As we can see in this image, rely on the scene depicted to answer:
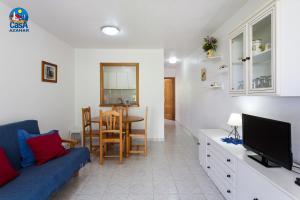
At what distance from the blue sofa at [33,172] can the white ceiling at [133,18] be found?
1662 millimetres

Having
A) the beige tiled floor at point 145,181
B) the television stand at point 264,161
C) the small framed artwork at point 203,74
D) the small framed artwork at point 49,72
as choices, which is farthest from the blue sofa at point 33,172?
the small framed artwork at point 203,74

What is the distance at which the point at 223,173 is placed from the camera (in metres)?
2.04

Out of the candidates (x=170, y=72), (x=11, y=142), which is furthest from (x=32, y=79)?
(x=170, y=72)

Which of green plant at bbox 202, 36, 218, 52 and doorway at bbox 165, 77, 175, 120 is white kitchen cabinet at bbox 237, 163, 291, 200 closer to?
green plant at bbox 202, 36, 218, 52

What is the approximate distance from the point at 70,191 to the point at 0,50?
206cm

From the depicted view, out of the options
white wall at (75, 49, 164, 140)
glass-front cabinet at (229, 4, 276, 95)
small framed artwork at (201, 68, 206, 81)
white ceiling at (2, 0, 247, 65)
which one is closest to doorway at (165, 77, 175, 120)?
white wall at (75, 49, 164, 140)

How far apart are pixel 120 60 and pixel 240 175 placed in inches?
147

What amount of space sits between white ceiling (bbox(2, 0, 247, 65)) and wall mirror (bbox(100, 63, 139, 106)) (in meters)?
0.88

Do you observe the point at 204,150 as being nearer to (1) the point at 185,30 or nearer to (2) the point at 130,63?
(1) the point at 185,30

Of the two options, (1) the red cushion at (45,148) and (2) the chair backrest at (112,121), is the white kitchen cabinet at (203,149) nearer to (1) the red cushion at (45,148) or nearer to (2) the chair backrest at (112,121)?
(2) the chair backrest at (112,121)

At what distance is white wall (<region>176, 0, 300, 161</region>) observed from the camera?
1577 millimetres

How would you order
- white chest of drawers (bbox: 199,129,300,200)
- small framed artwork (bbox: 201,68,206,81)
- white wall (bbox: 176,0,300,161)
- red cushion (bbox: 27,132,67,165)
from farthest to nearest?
small framed artwork (bbox: 201,68,206,81) < red cushion (bbox: 27,132,67,165) < white wall (bbox: 176,0,300,161) < white chest of drawers (bbox: 199,129,300,200)

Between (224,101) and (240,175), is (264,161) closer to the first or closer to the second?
(240,175)

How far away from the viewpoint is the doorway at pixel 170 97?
27.1ft
